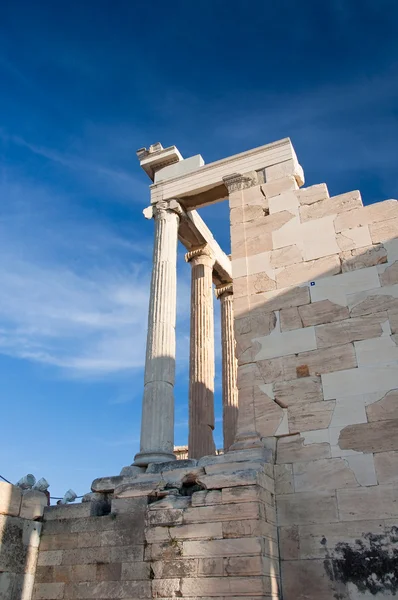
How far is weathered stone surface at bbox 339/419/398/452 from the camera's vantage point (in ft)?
32.7

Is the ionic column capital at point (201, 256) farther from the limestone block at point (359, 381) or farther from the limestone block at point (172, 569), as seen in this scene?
the limestone block at point (172, 569)

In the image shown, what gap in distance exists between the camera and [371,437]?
33.4 feet

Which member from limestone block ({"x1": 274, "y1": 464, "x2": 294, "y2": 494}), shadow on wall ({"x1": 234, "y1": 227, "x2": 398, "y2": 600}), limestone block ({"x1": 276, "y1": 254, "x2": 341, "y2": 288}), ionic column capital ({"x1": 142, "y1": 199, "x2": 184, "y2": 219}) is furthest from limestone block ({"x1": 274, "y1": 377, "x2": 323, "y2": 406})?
ionic column capital ({"x1": 142, "y1": 199, "x2": 184, "y2": 219})

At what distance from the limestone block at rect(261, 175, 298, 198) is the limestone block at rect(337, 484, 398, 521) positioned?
7.63 meters

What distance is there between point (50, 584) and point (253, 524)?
4364mm

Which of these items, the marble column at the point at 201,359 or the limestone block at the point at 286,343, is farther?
the marble column at the point at 201,359

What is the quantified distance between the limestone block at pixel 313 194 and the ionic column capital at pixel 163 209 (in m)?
4.32

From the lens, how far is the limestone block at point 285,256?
1291cm

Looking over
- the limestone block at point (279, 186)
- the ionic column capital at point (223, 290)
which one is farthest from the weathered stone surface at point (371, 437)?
the ionic column capital at point (223, 290)

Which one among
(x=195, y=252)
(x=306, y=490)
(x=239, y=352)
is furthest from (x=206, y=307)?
(x=306, y=490)

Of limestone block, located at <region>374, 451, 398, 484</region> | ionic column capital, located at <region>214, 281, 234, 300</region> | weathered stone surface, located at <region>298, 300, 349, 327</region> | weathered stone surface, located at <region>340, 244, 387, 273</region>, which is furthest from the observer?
ionic column capital, located at <region>214, 281, 234, 300</region>

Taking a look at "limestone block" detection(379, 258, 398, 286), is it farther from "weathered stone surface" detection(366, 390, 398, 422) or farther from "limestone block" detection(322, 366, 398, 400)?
"weathered stone surface" detection(366, 390, 398, 422)

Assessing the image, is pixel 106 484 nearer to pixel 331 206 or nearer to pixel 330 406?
pixel 330 406

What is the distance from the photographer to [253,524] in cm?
899
